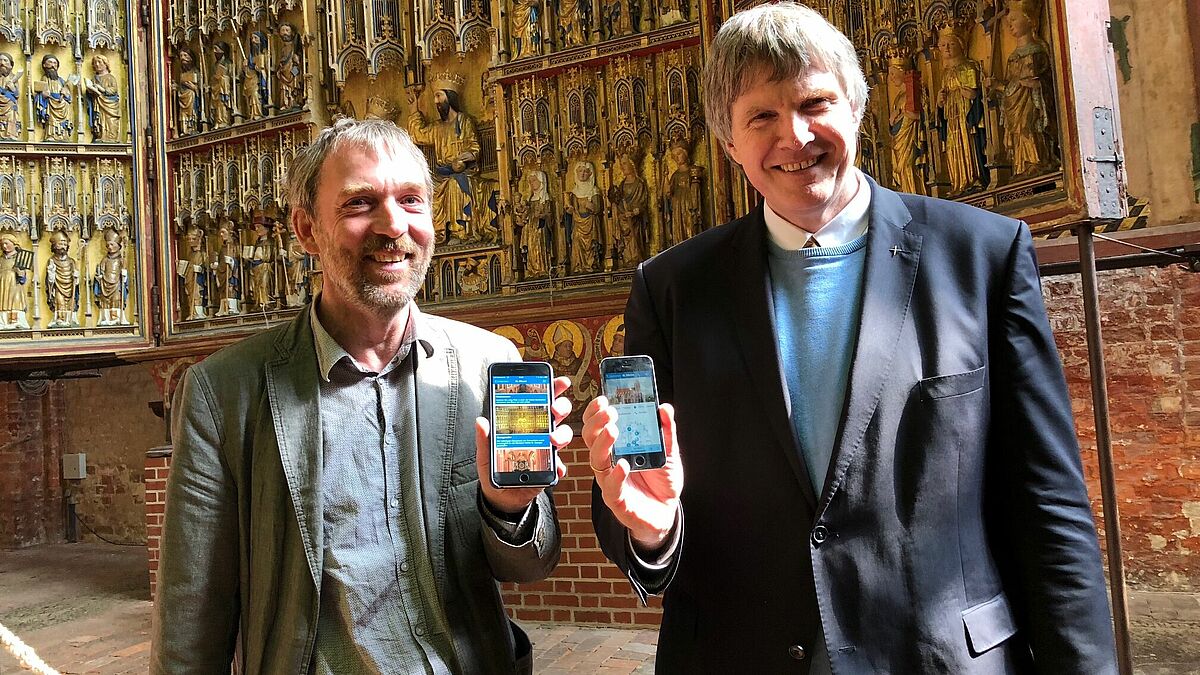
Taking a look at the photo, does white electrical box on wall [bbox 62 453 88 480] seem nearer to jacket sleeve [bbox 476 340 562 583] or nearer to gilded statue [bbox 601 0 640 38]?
gilded statue [bbox 601 0 640 38]

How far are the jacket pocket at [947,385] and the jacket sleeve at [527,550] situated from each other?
806 mm

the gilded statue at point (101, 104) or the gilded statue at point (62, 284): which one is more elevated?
the gilded statue at point (101, 104)

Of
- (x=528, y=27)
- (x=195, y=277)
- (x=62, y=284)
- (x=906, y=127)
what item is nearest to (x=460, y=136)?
(x=528, y=27)

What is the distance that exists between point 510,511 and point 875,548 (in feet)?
2.32

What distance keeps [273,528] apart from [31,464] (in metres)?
9.99

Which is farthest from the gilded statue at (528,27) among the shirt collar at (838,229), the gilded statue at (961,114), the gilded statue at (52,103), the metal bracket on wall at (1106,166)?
the shirt collar at (838,229)

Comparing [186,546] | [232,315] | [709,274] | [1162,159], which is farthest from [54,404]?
[1162,159]

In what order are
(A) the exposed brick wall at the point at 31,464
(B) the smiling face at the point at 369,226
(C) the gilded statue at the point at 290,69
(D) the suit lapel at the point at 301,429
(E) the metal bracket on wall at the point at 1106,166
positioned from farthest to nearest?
(A) the exposed brick wall at the point at 31,464 → (C) the gilded statue at the point at 290,69 → (E) the metal bracket on wall at the point at 1106,166 → (B) the smiling face at the point at 369,226 → (D) the suit lapel at the point at 301,429

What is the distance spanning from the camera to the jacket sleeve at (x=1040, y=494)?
53.2 inches

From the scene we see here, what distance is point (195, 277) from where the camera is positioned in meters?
7.22

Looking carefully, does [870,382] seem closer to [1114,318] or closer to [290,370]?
[290,370]

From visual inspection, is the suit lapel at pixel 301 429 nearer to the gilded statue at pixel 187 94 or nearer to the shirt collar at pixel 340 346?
the shirt collar at pixel 340 346

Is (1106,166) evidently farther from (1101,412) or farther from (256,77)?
(256,77)

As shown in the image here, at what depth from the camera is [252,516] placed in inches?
67.4
